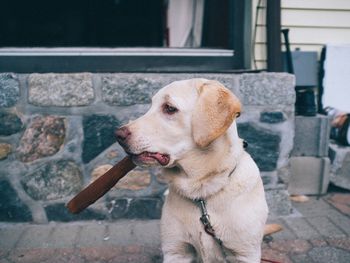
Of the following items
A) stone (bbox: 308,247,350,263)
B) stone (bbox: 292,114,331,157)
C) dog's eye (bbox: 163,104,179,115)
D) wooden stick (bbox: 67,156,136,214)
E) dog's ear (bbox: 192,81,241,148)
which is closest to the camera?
dog's ear (bbox: 192,81,241,148)

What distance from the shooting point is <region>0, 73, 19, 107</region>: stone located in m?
3.21

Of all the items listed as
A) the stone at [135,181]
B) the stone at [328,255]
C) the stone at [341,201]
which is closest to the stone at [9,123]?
the stone at [135,181]

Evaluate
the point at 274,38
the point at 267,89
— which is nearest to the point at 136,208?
the point at 267,89

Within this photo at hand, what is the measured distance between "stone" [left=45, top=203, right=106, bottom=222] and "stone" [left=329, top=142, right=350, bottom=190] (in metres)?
2.25

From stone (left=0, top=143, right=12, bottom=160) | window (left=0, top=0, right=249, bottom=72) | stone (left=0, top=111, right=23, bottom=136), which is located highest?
window (left=0, top=0, right=249, bottom=72)

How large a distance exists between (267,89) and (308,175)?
41.3 inches

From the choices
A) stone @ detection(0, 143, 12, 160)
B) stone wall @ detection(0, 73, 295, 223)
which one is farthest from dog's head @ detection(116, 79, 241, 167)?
stone @ detection(0, 143, 12, 160)

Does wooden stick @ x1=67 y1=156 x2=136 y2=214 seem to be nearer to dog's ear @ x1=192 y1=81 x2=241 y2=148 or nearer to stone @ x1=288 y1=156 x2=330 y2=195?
dog's ear @ x1=192 y1=81 x2=241 y2=148

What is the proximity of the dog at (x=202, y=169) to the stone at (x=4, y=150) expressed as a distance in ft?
5.49

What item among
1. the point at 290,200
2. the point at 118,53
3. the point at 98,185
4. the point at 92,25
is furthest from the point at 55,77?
the point at 92,25

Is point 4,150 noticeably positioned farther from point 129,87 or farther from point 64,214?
point 129,87

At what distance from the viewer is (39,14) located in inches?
312

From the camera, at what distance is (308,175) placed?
394 cm

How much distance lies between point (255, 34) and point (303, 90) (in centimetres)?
76
